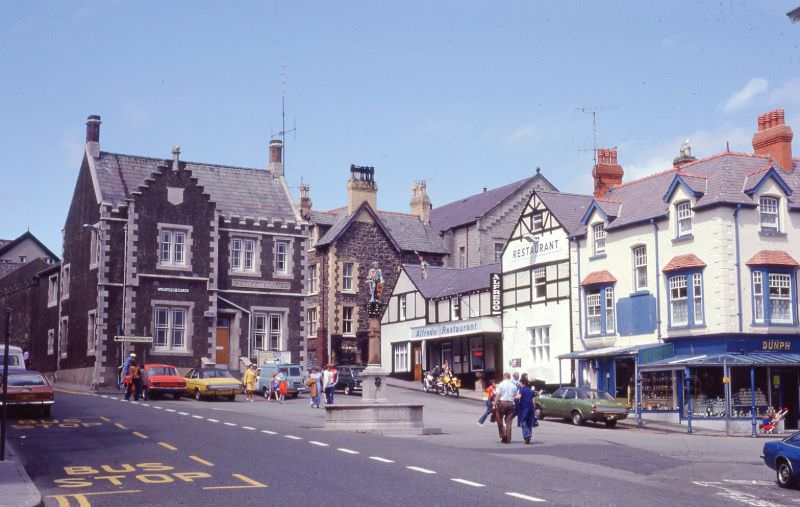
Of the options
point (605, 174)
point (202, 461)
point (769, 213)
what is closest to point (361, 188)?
point (605, 174)

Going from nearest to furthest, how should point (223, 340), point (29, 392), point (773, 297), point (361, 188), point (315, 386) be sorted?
point (29, 392)
point (773, 297)
point (315, 386)
point (223, 340)
point (361, 188)

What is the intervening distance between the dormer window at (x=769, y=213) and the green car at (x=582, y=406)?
954 cm

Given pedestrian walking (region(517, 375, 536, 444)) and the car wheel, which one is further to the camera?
pedestrian walking (region(517, 375, 536, 444))

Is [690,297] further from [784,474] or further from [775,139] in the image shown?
[784,474]

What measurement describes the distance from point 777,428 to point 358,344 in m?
31.1

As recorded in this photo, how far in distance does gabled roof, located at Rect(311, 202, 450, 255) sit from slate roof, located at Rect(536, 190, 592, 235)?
1707cm

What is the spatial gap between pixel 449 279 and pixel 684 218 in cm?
2095

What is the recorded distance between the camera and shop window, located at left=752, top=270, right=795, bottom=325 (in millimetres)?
38219

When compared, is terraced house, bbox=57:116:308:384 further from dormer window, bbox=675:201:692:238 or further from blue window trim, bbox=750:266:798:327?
blue window trim, bbox=750:266:798:327

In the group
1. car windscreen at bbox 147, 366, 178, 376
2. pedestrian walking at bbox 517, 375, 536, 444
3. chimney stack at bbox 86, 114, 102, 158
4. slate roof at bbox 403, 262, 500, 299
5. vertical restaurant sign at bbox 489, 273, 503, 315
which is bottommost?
pedestrian walking at bbox 517, 375, 536, 444

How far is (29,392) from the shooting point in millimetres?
28562

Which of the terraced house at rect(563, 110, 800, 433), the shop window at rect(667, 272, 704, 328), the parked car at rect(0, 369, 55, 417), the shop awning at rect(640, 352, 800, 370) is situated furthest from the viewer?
the shop window at rect(667, 272, 704, 328)

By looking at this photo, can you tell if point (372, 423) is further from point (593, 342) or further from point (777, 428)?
point (593, 342)

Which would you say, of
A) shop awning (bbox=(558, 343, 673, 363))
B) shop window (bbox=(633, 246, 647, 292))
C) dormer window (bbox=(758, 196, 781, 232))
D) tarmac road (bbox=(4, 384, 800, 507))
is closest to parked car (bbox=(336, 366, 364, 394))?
shop awning (bbox=(558, 343, 673, 363))
